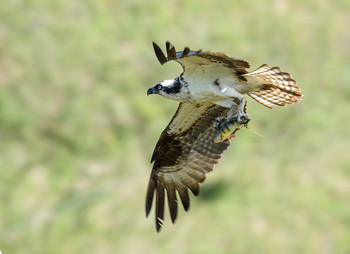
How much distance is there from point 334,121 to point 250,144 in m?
2.44

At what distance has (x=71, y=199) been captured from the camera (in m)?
20.7

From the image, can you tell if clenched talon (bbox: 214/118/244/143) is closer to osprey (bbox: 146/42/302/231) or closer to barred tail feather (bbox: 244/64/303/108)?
osprey (bbox: 146/42/302/231)

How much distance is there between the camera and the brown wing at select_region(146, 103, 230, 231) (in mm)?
12688

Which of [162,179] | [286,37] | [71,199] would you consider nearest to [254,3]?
[286,37]

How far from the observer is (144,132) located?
887 inches

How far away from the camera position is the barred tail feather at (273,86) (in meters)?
11.7

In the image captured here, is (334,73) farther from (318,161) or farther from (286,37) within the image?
(318,161)

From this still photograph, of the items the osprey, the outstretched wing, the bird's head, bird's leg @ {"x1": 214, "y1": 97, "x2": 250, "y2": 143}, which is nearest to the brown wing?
the osprey

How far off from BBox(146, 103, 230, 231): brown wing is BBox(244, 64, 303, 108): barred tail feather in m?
0.89

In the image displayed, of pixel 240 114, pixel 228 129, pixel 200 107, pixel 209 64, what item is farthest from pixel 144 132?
pixel 209 64

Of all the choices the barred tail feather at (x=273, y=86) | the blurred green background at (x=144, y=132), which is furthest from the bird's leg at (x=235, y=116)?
the blurred green background at (x=144, y=132)

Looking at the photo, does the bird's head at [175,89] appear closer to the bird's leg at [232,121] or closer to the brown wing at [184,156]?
the bird's leg at [232,121]

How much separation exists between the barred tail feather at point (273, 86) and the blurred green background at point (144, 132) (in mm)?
7174

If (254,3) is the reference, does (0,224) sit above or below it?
below
